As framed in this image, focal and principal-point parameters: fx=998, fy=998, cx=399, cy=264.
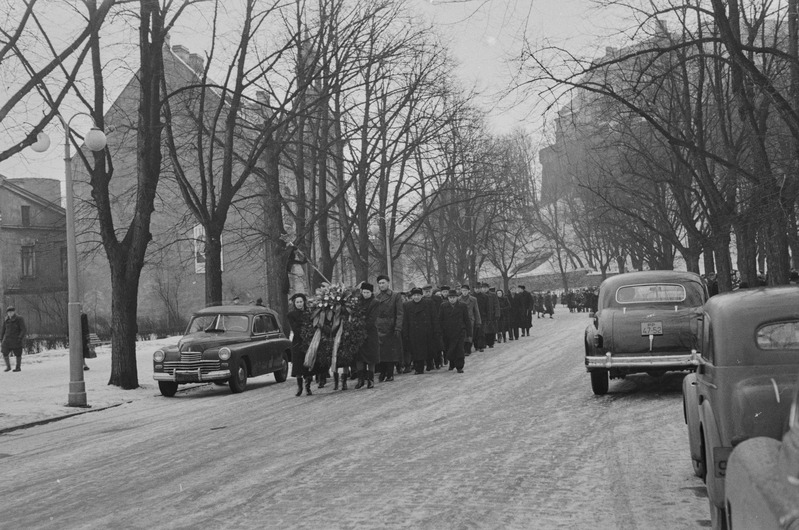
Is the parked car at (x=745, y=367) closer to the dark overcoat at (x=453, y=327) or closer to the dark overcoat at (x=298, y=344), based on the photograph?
the dark overcoat at (x=298, y=344)

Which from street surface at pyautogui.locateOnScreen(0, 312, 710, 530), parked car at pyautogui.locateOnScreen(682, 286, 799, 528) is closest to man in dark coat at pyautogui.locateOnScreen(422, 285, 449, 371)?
street surface at pyautogui.locateOnScreen(0, 312, 710, 530)

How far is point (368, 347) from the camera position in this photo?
59.7ft

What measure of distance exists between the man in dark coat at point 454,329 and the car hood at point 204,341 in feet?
14.2

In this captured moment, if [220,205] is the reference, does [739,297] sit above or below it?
below

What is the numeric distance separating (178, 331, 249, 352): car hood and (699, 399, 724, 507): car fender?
13455 mm

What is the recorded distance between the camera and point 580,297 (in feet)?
238

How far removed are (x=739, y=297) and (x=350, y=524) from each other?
2978 mm

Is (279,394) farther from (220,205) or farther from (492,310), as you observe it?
(492,310)

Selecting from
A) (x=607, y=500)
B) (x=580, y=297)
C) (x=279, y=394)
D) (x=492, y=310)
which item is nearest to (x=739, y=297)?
(x=607, y=500)

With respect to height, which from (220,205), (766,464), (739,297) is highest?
(220,205)

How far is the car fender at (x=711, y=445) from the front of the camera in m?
5.44

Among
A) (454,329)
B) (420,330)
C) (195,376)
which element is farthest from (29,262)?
(454,329)

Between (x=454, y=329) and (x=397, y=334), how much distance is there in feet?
6.97

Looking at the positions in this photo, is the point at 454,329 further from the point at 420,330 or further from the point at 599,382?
the point at 599,382
